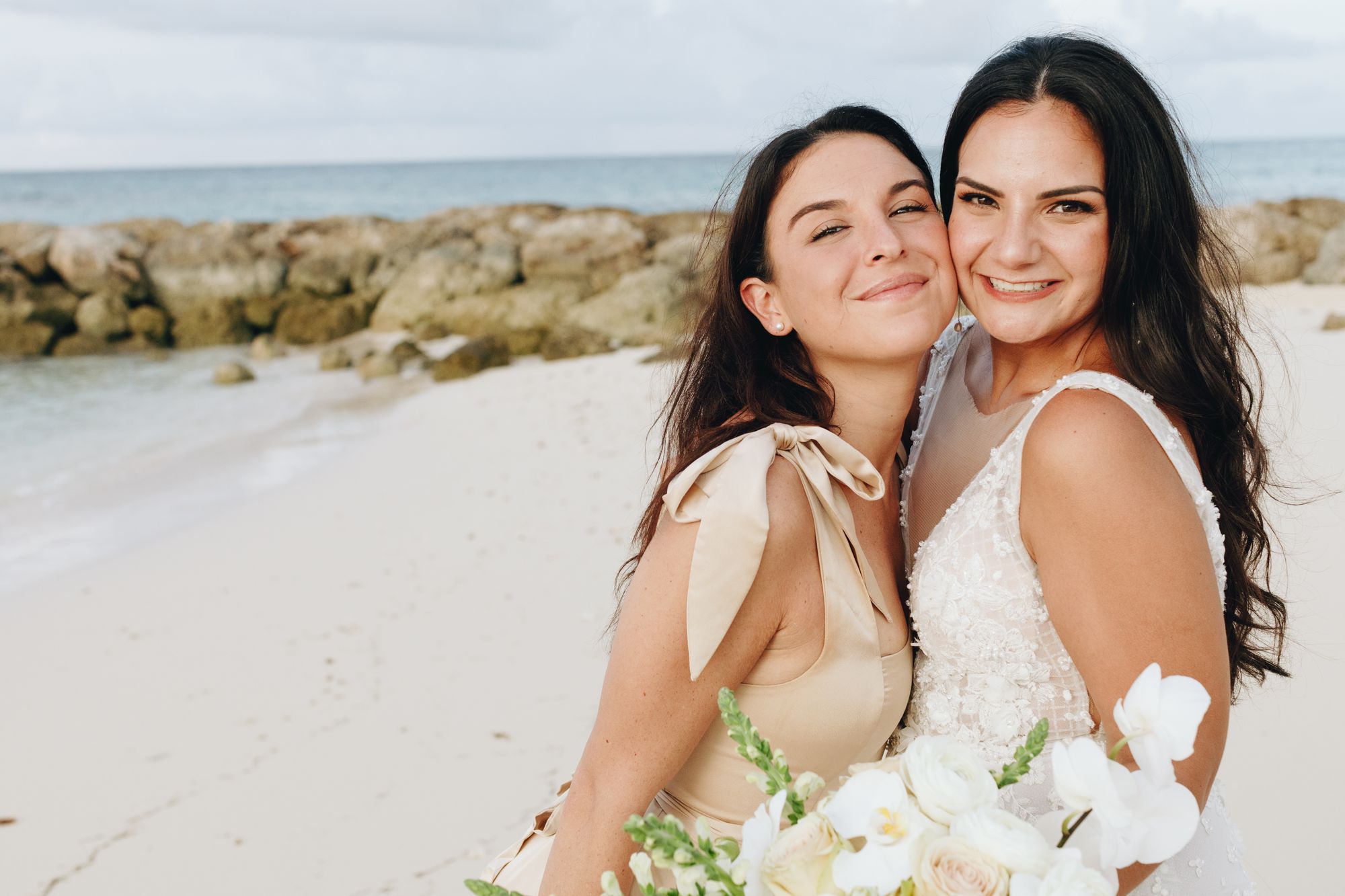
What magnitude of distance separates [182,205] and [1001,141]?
215ft

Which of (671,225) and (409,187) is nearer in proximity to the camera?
(671,225)

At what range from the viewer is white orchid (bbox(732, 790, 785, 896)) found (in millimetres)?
1065

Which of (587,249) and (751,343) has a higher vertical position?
(751,343)

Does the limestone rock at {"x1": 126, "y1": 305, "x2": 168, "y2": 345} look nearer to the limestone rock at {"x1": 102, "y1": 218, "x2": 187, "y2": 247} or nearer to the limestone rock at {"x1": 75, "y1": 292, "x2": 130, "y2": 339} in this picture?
the limestone rock at {"x1": 75, "y1": 292, "x2": 130, "y2": 339}

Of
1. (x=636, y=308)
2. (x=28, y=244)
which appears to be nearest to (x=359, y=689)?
(x=636, y=308)

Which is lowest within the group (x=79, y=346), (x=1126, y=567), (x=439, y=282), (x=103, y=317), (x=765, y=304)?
(x=79, y=346)

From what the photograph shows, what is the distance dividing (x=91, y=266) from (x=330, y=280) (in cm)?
496

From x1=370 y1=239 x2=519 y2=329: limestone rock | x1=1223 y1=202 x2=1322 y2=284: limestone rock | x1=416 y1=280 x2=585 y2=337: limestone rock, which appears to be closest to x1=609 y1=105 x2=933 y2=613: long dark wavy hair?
x1=416 y1=280 x2=585 y2=337: limestone rock

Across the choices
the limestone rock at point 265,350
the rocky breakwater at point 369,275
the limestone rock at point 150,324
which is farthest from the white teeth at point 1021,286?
the limestone rock at point 150,324

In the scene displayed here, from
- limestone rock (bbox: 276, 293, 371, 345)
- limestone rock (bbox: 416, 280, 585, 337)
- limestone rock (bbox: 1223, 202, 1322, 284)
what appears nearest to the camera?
limestone rock (bbox: 1223, 202, 1322, 284)

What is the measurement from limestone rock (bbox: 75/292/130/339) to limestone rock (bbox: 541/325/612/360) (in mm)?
10749

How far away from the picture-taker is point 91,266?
2359cm

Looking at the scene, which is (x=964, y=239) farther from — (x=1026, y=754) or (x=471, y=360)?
(x=471, y=360)

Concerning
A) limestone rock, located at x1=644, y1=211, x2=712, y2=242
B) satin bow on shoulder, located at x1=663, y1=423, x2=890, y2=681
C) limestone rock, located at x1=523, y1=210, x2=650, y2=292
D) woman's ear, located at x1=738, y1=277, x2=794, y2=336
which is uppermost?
woman's ear, located at x1=738, y1=277, x2=794, y2=336
